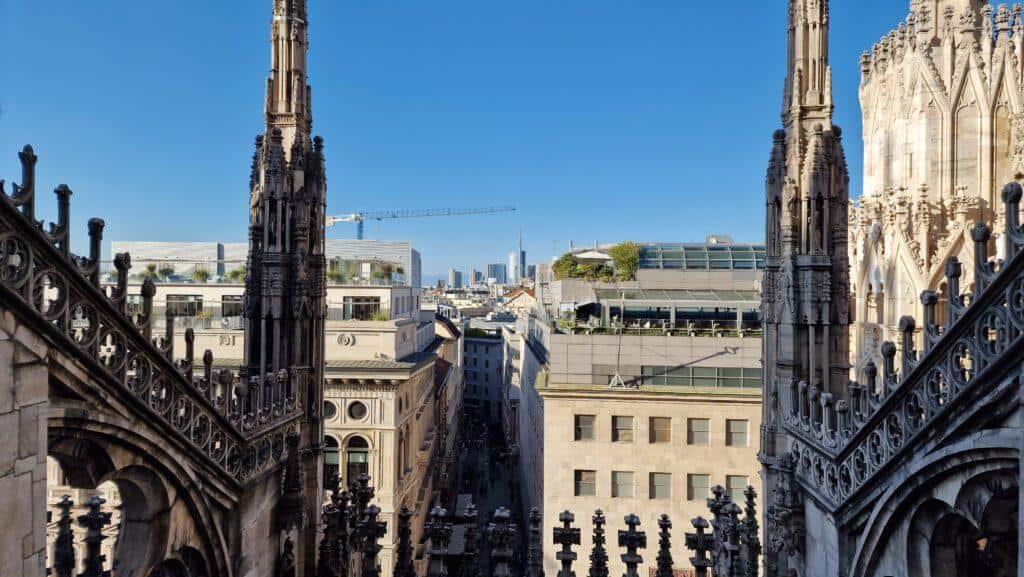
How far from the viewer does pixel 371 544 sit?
9.38m

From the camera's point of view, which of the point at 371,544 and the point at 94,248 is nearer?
the point at 94,248

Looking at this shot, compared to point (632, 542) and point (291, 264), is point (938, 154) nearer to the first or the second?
point (632, 542)

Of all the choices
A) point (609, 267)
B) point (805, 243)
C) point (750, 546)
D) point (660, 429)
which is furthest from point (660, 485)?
point (805, 243)

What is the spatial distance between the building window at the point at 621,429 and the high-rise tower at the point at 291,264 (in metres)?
23.8

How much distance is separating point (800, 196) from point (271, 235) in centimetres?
922

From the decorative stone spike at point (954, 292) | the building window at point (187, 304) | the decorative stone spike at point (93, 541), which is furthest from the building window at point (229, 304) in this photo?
the decorative stone spike at point (954, 292)

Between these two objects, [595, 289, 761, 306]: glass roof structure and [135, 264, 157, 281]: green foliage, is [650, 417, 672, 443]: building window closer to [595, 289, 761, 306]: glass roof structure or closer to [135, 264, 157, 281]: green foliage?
[595, 289, 761, 306]: glass roof structure

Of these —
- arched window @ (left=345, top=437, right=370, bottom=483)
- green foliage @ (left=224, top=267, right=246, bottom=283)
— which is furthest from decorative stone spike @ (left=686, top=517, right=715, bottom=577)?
green foliage @ (left=224, top=267, right=246, bottom=283)

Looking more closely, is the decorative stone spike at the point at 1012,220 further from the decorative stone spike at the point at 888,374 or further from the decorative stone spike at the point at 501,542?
the decorative stone spike at the point at 501,542

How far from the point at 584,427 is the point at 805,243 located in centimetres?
2430

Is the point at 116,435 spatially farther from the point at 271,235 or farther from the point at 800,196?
the point at 800,196

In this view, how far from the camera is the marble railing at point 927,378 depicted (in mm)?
5520

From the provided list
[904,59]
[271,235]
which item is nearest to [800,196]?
[271,235]

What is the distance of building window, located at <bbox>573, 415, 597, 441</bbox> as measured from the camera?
3331 cm
